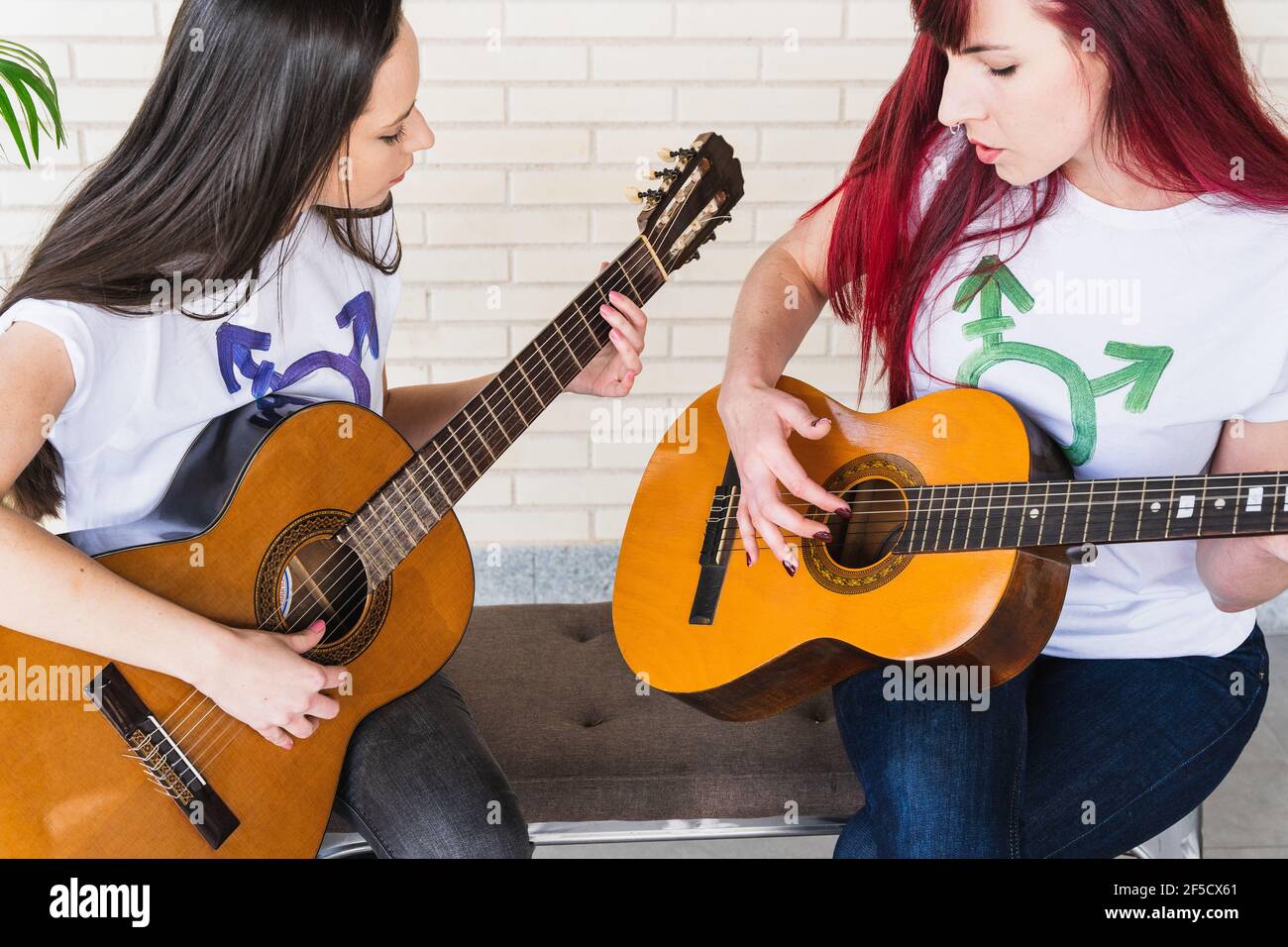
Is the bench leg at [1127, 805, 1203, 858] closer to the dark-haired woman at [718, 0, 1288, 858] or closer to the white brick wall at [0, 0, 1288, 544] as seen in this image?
the dark-haired woman at [718, 0, 1288, 858]

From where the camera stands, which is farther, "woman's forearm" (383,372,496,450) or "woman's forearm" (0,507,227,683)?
"woman's forearm" (383,372,496,450)

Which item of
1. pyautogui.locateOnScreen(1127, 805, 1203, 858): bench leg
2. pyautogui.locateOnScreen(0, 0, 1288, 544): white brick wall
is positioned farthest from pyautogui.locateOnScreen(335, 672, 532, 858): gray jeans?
pyautogui.locateOnScreen(0, 0, 1288, 544): white brick wall

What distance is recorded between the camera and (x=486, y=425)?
164cm

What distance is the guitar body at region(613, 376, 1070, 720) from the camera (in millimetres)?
1460

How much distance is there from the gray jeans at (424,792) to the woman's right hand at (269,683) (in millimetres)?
135

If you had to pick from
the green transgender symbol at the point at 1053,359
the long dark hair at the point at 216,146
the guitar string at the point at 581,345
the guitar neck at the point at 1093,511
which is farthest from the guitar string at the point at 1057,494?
the long dark hair at the point at 216,146

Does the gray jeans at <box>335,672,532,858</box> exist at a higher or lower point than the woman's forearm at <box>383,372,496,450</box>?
lower

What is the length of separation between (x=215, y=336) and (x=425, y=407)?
0.44 m

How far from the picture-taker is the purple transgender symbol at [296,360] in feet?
5.12

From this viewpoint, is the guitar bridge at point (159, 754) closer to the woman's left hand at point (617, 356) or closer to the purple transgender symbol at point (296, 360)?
the purple transgender symbol at point (296, 360)

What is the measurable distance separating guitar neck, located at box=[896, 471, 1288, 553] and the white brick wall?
53.2 inches

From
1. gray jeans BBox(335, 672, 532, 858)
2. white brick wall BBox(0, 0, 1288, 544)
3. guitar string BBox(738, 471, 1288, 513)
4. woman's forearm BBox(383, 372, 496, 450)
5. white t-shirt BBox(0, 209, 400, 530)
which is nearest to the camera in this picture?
guitar string BBox(738, 471, 1288, 513)

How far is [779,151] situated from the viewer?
270 cm
